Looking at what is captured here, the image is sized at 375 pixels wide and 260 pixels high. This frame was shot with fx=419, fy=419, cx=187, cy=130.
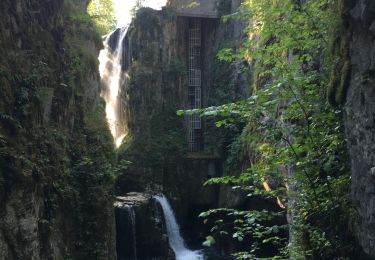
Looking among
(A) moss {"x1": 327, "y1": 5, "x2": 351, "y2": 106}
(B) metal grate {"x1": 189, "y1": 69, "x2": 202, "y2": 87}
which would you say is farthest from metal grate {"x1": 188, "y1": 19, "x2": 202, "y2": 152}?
(A) moss {"x1": 327, "y1": 5, "x2": 351, "y2": 106}

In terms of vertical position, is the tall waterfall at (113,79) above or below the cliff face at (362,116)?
above

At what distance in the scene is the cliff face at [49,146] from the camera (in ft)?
23.3

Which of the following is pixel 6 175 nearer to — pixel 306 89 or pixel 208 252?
pixel 306 89

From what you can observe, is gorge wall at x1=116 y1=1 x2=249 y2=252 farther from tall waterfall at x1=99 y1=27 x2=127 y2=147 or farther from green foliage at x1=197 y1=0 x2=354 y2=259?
green foliage at x1=197 y1=0 x2=354 y2=259

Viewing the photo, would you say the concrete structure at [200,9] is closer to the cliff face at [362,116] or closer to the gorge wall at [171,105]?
the gorge wall at [171,105]

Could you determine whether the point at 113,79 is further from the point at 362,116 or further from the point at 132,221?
the point at 362,116

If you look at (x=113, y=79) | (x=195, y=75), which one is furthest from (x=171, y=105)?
(x=113, y=79)

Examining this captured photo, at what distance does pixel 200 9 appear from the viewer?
949 inches

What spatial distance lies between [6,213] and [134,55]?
17139 millimetres

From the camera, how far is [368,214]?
3947 millimetres

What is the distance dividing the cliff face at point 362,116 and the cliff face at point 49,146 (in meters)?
5.13

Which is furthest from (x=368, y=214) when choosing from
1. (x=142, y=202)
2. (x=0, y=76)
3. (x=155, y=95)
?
(x=155, y=95)

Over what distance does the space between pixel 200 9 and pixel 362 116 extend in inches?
837

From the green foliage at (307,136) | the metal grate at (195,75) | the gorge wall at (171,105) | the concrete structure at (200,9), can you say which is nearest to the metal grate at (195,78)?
the metal grate at (195,75)
